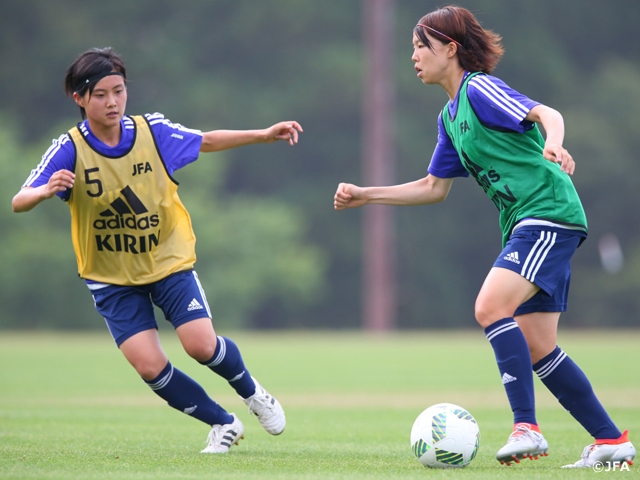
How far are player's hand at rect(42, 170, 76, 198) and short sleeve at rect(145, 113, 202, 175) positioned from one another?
0.85 metres

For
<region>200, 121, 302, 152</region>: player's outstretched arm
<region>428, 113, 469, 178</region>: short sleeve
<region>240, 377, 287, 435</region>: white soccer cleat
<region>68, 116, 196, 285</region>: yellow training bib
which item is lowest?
<region>240, 377, 287, 435</region>: white soccer cleat

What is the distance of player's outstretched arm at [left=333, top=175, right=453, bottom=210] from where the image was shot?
5.77m

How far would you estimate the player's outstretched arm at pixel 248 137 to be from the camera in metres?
5.87

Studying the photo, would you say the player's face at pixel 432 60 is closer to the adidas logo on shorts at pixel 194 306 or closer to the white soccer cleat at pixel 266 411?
the adidas logo on shorts at pixel 194 306

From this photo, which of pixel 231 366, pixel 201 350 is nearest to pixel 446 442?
pixel 231 366

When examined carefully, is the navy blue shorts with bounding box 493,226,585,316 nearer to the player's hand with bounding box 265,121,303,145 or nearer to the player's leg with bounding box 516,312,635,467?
the player's leg with bounding box 516,312,635,467

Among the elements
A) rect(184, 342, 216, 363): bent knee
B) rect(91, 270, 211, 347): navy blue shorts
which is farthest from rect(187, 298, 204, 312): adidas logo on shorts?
rect(184, 342, 216, 363): bent knee

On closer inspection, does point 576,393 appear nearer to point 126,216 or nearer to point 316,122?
point 126,216

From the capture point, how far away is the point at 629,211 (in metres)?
39.2

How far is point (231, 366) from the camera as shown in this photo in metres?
5.71

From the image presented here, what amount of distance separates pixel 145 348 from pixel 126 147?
3.77 feet

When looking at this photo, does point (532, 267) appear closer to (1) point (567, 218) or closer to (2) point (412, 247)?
(1) point (567, 218)

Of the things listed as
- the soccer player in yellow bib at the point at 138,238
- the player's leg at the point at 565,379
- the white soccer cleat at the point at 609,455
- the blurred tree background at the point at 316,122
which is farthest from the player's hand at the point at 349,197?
the blurred tree background at the point at 316,122

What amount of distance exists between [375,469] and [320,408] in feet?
14.8
